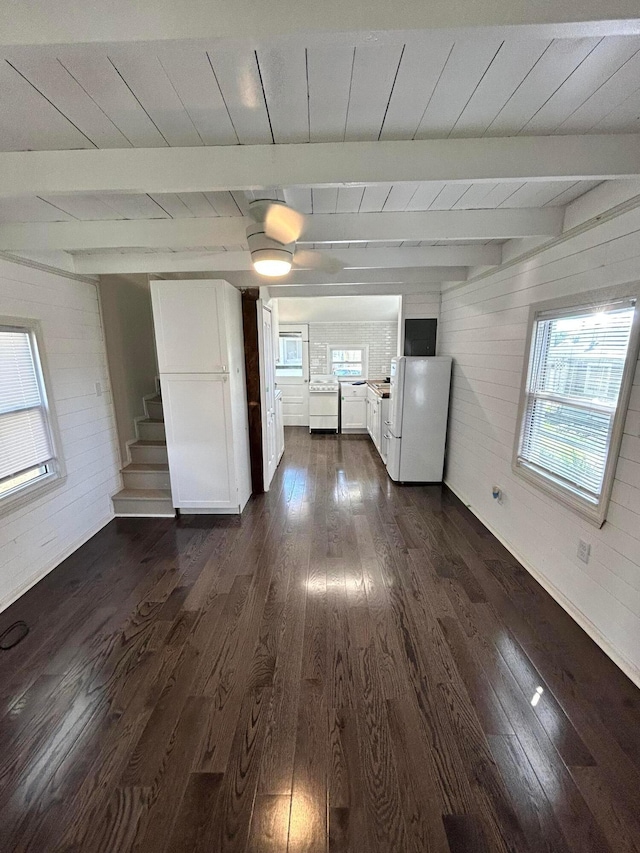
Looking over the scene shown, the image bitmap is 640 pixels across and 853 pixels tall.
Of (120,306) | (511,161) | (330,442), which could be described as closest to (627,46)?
(511,161)

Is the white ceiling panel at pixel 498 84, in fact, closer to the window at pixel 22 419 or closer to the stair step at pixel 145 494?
the window at pixel 22 419

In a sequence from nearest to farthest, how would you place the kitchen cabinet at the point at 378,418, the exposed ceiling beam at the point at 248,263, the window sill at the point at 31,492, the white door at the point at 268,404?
the window sill at the point at 31,492, the exposed ceiling beam at the point at 248,263, the white door at the point at 268,404, the kitchen cabinet at the point at 378,418

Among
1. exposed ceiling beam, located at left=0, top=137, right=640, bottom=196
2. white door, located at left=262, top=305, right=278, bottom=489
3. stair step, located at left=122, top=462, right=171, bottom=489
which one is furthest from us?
white door, located at left=262, top=305, right=278, bottom=489

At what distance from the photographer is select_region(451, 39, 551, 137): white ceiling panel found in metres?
0.96

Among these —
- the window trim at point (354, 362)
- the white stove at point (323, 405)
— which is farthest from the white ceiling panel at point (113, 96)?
the window trim at point (354, 362)

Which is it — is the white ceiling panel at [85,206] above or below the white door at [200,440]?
above

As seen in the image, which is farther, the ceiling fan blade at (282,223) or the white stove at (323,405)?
the white stove at (323,405)

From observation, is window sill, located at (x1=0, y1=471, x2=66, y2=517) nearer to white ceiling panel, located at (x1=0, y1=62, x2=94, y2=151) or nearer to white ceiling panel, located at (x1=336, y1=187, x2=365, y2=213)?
white ceiling panel, located at (x1=0, y1=62, x2=94, y2=151)

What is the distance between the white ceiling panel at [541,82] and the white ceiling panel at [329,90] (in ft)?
1.81

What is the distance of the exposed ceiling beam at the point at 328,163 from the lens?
1.36 meters

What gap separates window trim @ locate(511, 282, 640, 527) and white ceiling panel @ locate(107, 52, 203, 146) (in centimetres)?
203

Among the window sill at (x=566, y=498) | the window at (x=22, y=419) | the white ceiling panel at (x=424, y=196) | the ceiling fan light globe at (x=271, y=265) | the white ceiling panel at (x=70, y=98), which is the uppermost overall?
the white ceiling panel at (x=424, y=196)

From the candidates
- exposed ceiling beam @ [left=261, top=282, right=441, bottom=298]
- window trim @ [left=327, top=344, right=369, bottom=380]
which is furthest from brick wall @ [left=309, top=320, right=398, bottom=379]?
exposed ceiling beam @ [left=261, top=282, right=441, bottom=298]

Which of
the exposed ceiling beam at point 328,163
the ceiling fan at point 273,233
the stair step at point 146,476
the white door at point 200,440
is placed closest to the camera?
the exposed ceiling beam at point 328,163
